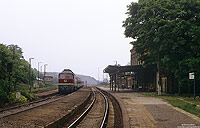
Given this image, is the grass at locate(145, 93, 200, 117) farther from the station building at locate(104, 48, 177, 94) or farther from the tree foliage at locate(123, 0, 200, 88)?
the station building at locate(104, 48, 177, 94)

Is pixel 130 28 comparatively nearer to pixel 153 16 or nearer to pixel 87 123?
pixel 153 16

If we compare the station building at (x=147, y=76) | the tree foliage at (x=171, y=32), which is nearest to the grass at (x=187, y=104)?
the tree foliage at (x=171, y=32)

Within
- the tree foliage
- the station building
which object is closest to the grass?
the tree foliage

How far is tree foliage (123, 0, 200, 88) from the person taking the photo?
25344 mm

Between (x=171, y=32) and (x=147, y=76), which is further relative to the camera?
(x=147, y=76)

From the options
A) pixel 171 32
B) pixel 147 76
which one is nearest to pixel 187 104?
pixel 171 32

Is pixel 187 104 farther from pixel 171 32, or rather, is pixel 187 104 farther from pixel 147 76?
pixel 147 76

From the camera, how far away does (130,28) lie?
1264 inches

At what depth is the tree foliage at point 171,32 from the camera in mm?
25344

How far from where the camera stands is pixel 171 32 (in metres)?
25.5

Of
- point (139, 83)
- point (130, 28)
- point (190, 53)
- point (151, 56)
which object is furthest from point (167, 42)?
point (139, 83)

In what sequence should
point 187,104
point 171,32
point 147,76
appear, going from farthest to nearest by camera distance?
1. point 147,76
2. point 171,32
3. point 187,104

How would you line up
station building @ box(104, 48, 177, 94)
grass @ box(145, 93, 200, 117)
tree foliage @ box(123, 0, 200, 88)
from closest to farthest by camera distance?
grass @ box(145, 93, 200, 117) < tree foliage @ box(123, 0, 200, 88) < station building @ box(104, 48, 177, 94)

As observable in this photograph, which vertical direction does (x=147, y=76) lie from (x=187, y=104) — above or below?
above
